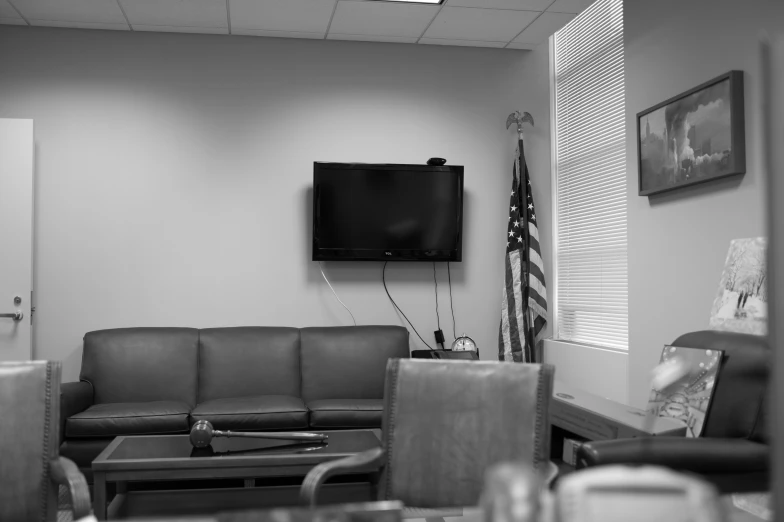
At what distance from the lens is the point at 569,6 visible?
4.09 metres

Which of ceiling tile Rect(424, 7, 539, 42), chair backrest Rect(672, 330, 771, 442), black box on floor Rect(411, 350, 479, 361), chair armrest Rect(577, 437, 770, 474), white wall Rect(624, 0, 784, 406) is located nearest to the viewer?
chair armrest Rect(577, 437, 770, 474)

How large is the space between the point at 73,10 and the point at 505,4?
2.57 metres

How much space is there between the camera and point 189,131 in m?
4.58

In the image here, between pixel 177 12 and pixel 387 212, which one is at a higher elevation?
pixel 177 12

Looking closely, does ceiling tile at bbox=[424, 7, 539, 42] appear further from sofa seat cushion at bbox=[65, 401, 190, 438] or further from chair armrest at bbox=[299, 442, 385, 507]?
chair armrest at bbox=[299, 442, 385, 507]

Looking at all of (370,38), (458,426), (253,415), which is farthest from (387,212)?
(458,426)

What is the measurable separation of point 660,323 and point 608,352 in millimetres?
583

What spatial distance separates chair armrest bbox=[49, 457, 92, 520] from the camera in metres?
1.44

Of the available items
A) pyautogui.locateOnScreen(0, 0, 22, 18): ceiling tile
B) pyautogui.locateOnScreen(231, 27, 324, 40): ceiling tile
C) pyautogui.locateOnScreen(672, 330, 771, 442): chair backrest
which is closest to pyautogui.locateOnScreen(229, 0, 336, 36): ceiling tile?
pyautogui.locateOnScreen(231, 27, 324, 40): ceiling tile

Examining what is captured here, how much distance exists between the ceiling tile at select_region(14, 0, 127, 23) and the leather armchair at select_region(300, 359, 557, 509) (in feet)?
10.9

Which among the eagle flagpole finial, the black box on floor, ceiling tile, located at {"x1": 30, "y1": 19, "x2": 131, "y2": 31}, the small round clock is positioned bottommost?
the black box on floor

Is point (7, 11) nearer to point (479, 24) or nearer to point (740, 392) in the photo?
point (479, 24)

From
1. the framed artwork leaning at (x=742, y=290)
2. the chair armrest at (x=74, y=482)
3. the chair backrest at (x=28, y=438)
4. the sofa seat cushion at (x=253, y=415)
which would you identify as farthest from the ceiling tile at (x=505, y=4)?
the chair armrest at (x=74, y=482)

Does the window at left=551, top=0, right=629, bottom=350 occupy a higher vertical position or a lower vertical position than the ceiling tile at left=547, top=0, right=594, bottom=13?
lower
